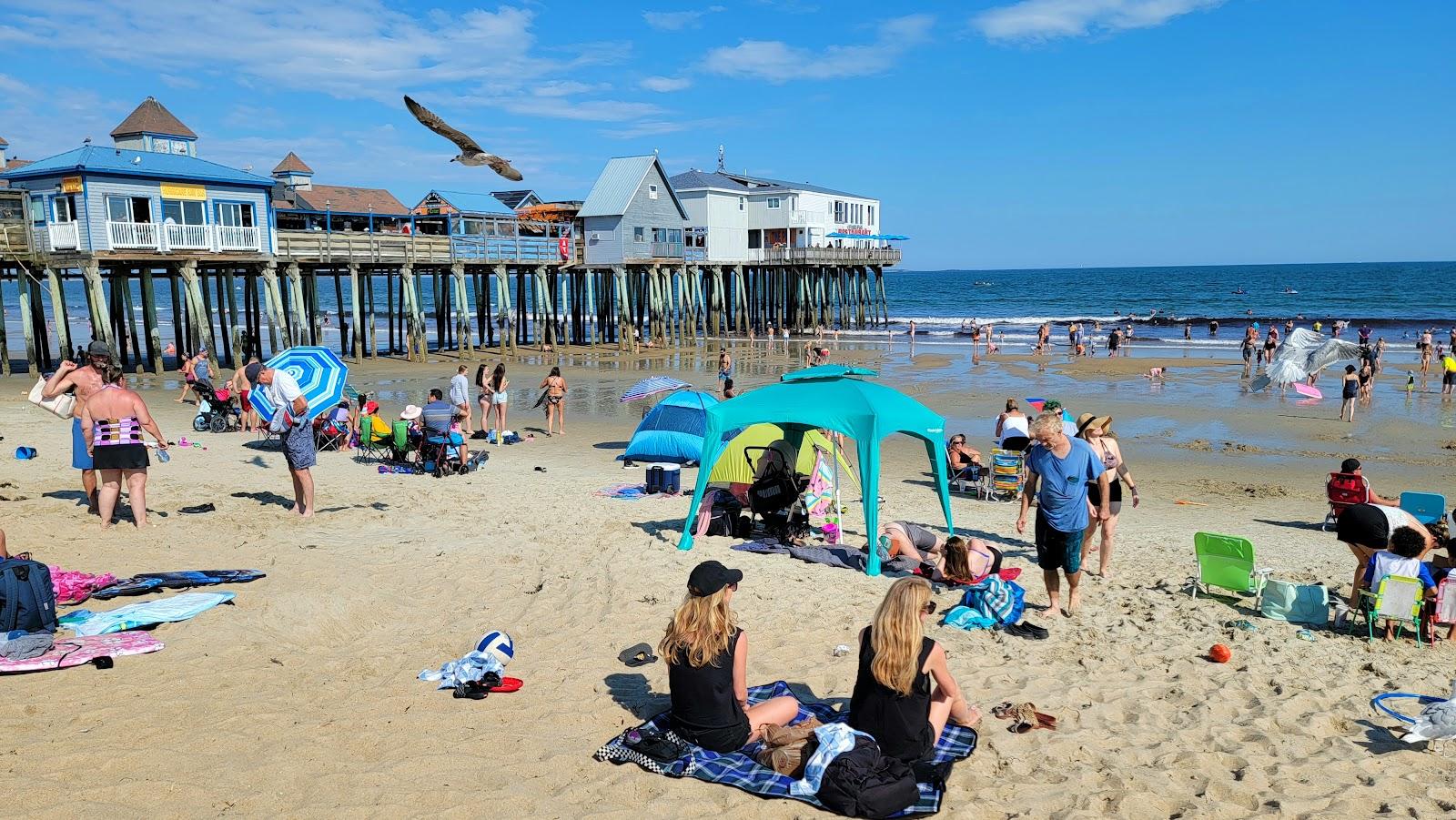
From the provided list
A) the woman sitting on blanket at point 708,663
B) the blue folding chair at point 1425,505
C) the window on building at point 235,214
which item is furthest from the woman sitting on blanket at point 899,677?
the window on building at point 235,214

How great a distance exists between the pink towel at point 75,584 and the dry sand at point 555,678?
0.50 meters

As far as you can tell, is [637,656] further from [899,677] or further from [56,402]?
[56,402]

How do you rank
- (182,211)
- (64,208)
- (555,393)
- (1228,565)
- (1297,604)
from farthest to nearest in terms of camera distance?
(182,211)
(64,208)
(555,393)
(1228,565)
(1297,604)

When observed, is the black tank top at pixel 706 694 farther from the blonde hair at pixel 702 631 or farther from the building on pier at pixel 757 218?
the building on pier at pixel 757 218

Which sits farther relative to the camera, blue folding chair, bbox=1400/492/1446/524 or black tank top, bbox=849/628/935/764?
blue folding chair, bbox=1400/492/1446/524

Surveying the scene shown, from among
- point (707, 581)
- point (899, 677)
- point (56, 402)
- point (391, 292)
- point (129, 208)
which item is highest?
point (129, 208)

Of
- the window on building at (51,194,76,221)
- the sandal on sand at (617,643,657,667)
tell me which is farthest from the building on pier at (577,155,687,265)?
the sandal on sand at (617,643,657,667)

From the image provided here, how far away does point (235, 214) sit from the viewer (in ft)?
91.4

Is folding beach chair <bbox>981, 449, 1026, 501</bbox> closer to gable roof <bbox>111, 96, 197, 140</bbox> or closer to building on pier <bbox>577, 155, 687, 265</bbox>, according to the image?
building on pier <bbox>577, 155, 687, 265</bbox>

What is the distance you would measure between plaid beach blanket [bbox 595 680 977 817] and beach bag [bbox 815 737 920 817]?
8cm

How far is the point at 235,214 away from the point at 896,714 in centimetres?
2814

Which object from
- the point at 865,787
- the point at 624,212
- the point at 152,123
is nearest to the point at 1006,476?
the point at 865,787

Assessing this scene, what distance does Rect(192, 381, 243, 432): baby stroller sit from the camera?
55.3ft

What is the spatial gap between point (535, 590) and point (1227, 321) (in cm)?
5750
